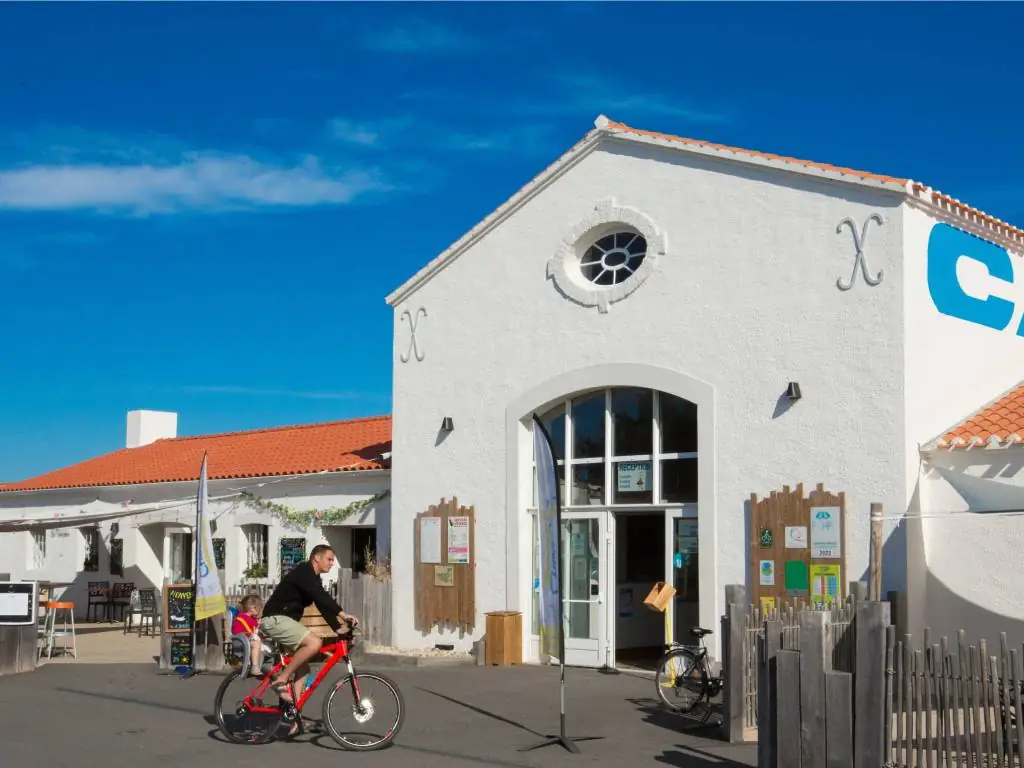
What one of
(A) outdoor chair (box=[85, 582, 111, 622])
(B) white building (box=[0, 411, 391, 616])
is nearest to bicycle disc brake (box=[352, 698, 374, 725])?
(B) white building (box=[0, 411, 391, 616])

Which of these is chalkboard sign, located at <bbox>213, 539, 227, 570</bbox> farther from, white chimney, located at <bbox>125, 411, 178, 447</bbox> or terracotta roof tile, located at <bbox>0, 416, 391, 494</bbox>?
white chimney, located at <bbox>125, 411, 178, 447</bbox>

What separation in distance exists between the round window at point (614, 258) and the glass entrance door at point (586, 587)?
3.17m

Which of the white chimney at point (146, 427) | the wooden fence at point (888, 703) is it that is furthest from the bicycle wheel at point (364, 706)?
the white chimney at point (146, 427)

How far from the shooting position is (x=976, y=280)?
14898 millimetres

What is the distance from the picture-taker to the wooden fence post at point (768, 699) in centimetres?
852

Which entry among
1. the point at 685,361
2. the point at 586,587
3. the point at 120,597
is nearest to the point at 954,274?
the point at 685,361

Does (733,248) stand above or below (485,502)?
above

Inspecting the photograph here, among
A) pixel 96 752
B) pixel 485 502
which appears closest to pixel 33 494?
pixel 485 502

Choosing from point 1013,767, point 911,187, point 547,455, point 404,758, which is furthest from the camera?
point 911,187

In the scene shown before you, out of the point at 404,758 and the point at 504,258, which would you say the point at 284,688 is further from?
the point at 504,258

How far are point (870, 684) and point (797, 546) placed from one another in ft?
18.7

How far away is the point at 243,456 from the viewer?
25.7 m

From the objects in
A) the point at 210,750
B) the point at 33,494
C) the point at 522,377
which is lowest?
the point at 210,750

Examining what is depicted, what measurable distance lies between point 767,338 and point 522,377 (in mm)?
3877
